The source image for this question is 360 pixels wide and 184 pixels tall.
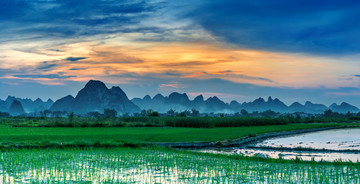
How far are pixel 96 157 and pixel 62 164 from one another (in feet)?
7.38

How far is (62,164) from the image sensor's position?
498 inches

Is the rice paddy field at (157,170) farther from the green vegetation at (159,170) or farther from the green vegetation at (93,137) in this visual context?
the green vegetation at (93,137)

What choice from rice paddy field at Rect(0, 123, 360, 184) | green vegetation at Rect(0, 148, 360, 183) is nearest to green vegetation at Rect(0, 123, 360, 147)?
rice paddy field at Rect(0, 123, 360, 184)

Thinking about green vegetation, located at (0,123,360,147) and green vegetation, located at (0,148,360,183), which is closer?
green vegetation, located at (0,148,360,183)

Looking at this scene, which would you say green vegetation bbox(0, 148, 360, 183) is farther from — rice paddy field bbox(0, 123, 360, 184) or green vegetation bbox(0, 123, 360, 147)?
green vegetation bbox(0, 123, 360, 147)

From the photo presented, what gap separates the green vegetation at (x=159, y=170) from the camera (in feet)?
33.2

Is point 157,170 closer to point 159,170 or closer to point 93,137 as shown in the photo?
point 159,170

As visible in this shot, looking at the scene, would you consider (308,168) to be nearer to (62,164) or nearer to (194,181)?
(194,181)

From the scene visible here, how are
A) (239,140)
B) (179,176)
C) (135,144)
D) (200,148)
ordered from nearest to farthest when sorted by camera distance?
(179,176) → (135,144) → (200,148) → (239,140)

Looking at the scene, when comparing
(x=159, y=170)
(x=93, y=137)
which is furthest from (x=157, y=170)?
(x=93, y=137)

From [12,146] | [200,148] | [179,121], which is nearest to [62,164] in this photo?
[12,146]

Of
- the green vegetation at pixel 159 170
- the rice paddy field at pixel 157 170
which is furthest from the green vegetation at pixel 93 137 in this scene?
the green vegetation at pixel 159 170

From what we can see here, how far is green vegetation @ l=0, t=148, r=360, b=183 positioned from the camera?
10.1 m

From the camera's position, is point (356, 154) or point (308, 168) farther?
point (356, 154)
